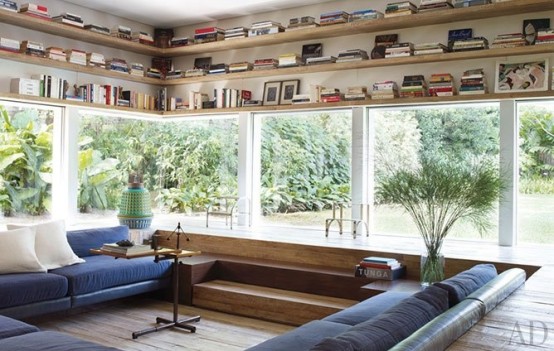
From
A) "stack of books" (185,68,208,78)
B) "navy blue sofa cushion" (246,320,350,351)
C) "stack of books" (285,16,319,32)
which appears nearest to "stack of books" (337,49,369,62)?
"stack of books" (285,16,319,32)

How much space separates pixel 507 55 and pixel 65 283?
14.8 feet

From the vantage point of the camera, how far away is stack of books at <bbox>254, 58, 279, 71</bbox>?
22.0 feet

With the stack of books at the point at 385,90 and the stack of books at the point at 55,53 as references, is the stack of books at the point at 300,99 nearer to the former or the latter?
the stack of books at the point at 385,90

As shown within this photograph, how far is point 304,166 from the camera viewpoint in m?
6.90

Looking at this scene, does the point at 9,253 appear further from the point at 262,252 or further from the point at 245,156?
the point at 245,156

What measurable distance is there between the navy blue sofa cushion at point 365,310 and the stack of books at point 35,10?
4.60 metres

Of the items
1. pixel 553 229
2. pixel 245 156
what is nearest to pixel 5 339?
pixel 245 156

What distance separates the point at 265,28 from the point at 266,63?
41cm

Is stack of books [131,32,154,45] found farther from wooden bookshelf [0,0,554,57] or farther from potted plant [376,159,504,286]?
potted plant [376,159,504,286]

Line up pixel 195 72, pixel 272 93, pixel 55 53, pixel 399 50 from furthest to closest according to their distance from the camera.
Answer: pixel 195 72 → pixel 272 93 → pixel 55 53 → pixel 399 50

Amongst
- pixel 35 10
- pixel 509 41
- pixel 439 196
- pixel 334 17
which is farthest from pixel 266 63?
pixel 439 196

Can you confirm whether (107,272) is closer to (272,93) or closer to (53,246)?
(53,246)

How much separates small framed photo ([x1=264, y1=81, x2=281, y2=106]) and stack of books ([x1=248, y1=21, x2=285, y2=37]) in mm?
609

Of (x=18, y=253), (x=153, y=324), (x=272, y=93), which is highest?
(x=272, y=93)
